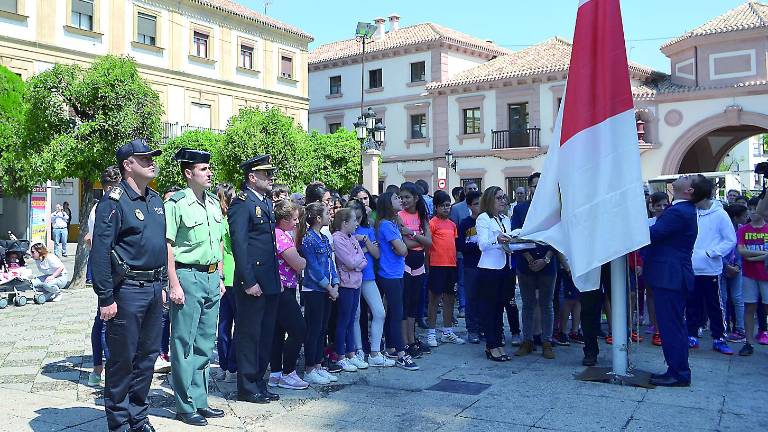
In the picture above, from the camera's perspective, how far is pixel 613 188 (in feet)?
20.4

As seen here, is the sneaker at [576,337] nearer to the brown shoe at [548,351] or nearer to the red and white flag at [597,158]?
the brown shoe at [548,351]

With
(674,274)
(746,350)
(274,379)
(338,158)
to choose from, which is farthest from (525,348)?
(338,158)

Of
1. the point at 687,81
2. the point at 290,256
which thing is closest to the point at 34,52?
the point at 290,256

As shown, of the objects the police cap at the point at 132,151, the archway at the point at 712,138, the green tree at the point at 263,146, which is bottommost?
the police cap at the point at 132,151

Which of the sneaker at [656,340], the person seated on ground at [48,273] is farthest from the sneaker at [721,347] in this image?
the person seated on ground at [48,273]

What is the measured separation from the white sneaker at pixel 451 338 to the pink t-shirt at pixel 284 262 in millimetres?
2836

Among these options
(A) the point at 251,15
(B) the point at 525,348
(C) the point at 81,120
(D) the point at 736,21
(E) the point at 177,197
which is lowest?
(B) the point at 525,348

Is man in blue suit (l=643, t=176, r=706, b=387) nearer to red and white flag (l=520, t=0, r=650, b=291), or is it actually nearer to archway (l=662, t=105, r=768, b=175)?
red and white flag (l=520, t=0, r=650, b=291)

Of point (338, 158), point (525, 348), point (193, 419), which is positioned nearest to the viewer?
point (193, 419)

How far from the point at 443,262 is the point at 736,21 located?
26.9 metres

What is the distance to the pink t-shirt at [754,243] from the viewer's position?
772cm

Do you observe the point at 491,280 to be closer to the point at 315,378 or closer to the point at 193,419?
the point at 315,378

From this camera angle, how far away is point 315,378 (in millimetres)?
6223

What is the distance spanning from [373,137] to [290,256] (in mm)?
15456
